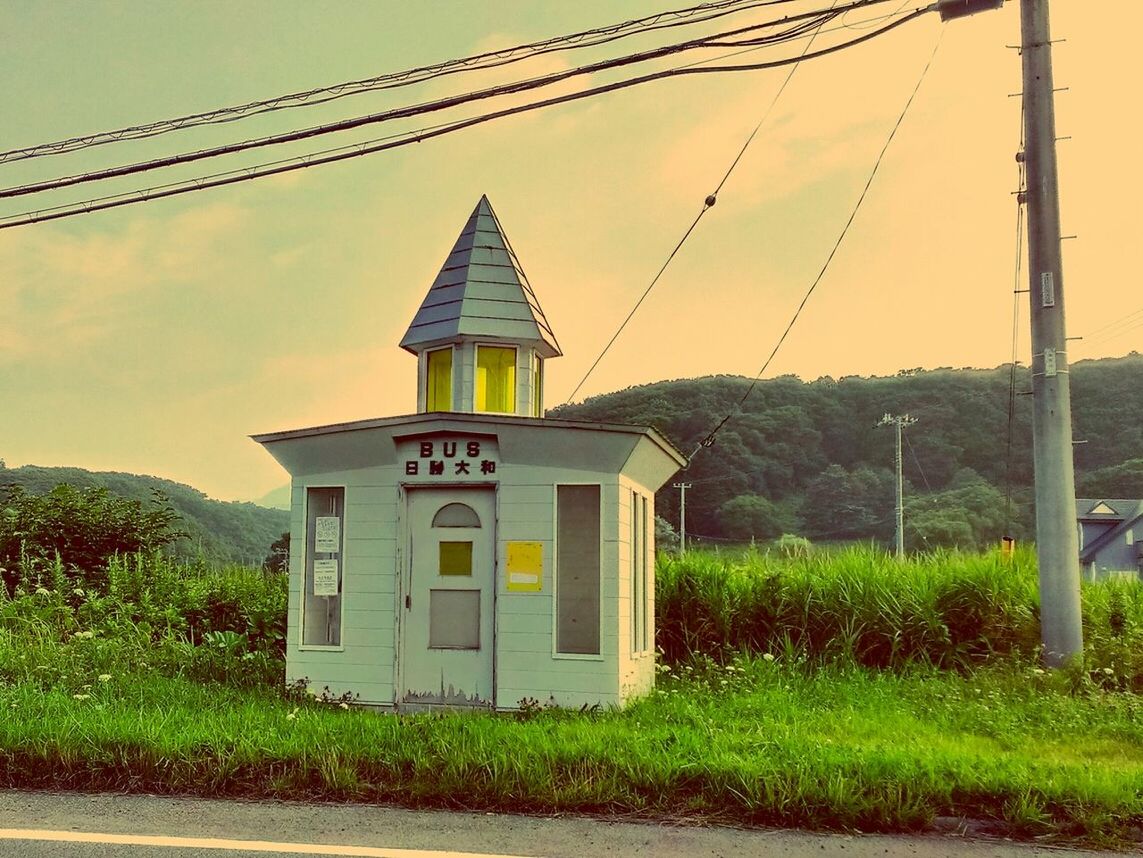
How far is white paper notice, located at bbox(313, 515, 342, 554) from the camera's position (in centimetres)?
1165

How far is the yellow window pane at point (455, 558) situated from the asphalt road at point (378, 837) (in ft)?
14.0

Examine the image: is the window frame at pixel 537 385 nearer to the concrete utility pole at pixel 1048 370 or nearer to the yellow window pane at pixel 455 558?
the yellow window pane at pixel 455 558

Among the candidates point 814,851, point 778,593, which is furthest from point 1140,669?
point 814,851

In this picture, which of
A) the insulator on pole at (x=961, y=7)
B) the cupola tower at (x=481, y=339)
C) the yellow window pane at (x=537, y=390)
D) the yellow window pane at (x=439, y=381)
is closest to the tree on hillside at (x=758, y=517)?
the yellow window pane at (x=537, y=390)

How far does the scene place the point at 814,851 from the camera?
5.96 meters

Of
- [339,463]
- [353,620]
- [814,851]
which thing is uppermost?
[339,463]

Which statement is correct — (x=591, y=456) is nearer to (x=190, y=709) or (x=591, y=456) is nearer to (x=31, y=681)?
(x=190, y=709)

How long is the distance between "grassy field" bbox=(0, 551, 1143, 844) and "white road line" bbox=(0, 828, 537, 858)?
111 centimetres

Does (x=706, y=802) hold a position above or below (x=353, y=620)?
below

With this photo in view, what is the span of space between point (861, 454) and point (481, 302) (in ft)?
231

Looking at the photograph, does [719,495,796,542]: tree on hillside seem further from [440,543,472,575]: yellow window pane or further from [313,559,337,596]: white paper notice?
[440,543,472,575]: yellow window pane

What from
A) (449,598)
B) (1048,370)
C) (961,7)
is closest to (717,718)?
(449,598)

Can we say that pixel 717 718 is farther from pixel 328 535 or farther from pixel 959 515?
pixel 959 515

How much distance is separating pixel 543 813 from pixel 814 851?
1.83 meters
